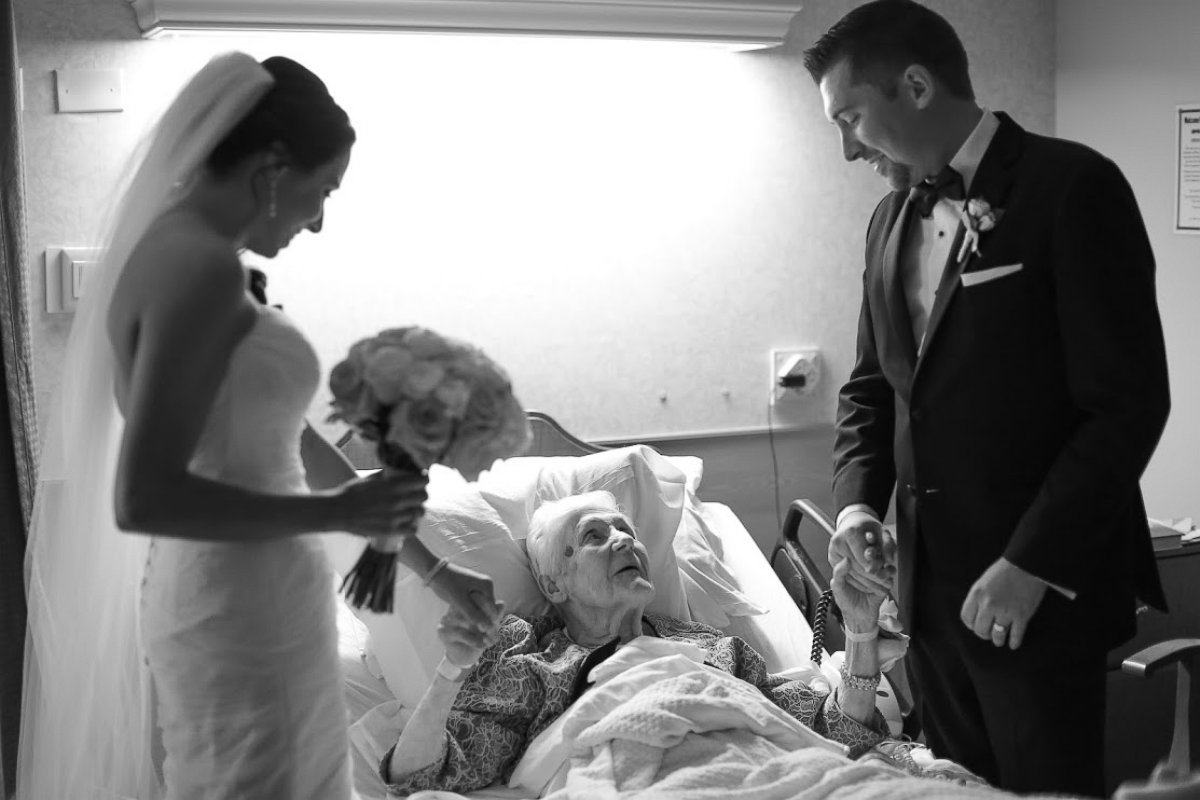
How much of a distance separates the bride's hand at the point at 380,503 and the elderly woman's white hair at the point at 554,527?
108 cm

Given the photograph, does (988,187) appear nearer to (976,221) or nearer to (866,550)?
(976,221)

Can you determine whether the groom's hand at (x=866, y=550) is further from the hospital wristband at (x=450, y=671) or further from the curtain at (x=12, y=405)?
the curtain at (x=12, y=405)

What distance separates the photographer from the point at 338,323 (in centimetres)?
330

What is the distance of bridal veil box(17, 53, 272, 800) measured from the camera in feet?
5.52

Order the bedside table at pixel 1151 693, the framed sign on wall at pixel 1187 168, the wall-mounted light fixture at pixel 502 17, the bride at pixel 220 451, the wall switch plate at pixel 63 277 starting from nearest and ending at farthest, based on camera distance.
→ the bride at pixel 220 451 < the wall-mounted light fixture at pixel 502 17 < the wall switch plate at pixel 63 277 < the bedside table at pixel 1151 693 < the framed sign on wall at pixel 1187 168

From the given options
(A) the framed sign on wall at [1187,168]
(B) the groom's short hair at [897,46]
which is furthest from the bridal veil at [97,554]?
(A) the framed sign on wall at [1187,168]

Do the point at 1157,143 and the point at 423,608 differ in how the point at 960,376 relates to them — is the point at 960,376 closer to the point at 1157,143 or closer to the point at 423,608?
the point at 423,608

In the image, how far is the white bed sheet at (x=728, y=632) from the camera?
2.50 m

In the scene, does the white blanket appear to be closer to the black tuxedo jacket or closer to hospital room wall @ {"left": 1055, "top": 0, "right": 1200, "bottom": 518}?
the black tuxedo jacket

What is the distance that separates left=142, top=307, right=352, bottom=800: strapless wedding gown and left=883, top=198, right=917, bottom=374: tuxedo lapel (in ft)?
3.39

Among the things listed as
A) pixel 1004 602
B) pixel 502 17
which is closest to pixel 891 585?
pixel 1004 602

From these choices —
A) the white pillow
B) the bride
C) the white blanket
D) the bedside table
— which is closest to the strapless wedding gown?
the bride

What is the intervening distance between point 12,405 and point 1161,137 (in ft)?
9.91

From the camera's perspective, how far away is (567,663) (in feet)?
8.34
